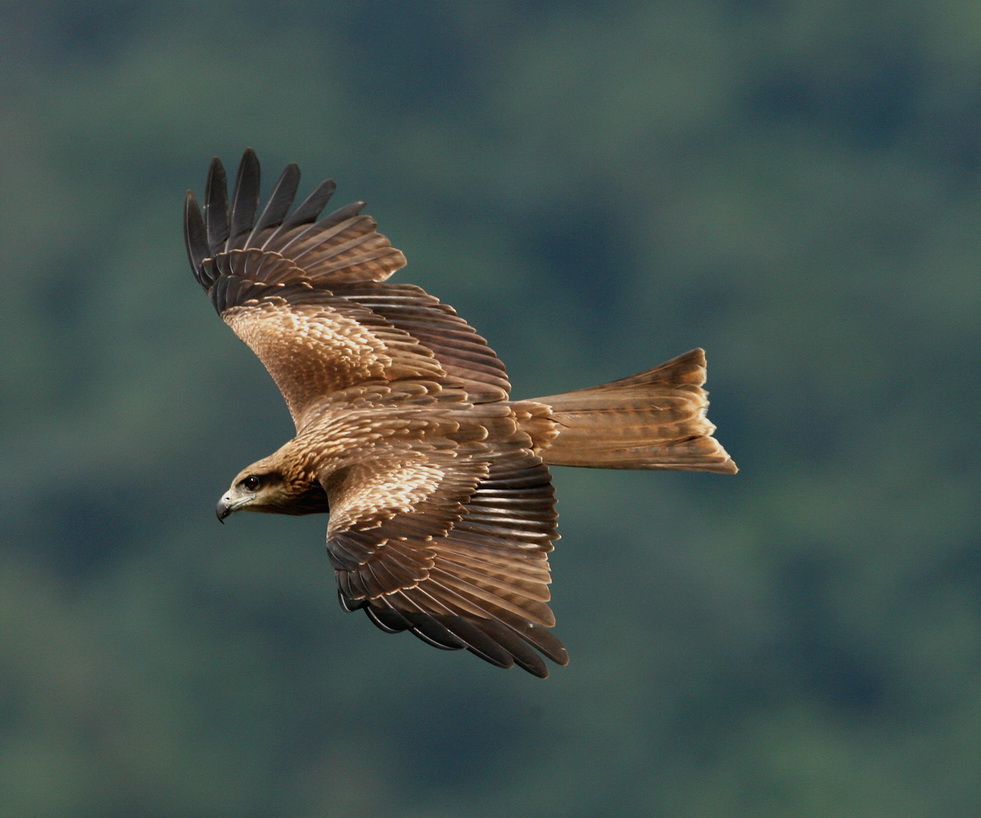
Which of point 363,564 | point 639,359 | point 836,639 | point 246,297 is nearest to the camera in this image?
point 363,564

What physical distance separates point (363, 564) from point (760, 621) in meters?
64.5

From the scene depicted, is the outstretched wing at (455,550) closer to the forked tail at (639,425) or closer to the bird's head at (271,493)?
the forked tail at (639,425)

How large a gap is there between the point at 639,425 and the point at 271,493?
7.92 ft

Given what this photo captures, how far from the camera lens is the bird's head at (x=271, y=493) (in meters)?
10.7

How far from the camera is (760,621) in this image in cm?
7219

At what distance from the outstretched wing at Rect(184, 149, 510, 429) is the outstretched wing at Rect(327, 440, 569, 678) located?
1.24m

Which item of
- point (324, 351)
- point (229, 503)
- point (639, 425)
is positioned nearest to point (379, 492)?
point (229, 503)

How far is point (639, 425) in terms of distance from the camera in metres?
10.6

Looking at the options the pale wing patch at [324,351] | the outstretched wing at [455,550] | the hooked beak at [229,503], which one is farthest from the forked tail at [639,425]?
the hooked beak at [229,503]

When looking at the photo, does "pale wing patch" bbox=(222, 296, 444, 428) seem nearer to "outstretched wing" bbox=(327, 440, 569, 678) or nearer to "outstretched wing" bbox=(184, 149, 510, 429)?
"outstretched wing" bbox=(184, 149, 510, 429)

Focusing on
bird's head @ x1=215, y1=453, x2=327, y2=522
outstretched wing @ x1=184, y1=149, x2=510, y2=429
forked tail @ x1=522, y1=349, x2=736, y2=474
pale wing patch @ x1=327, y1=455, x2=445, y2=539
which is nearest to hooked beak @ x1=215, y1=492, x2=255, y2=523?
bird's head @ x1=215, y1=453, x2=327, y2=522

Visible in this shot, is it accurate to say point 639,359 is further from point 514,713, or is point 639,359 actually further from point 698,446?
point 698,446

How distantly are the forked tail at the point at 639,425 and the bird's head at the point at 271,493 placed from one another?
150cm

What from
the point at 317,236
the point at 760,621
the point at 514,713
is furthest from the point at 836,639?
the point at 317,236
